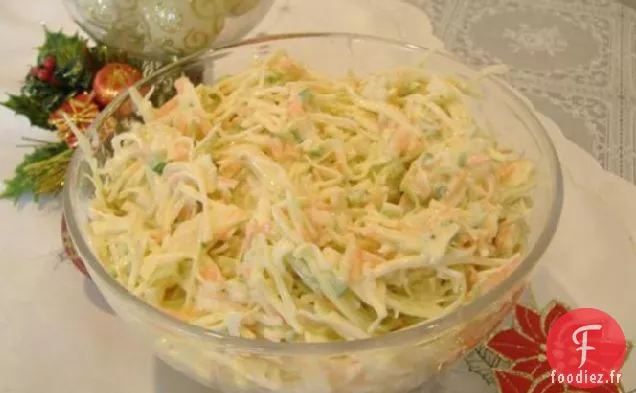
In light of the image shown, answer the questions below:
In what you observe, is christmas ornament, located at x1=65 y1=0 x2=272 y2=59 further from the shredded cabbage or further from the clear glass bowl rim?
the clear glass bowl rim

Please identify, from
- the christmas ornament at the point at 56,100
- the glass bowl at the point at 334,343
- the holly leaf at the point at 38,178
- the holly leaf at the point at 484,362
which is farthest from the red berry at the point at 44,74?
the holly leaf at the point at 484,362

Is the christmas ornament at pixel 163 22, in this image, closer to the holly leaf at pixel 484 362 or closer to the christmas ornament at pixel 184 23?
the christmas ornament at pixel 184 23

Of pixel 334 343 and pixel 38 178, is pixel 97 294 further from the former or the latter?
pixel 334 343

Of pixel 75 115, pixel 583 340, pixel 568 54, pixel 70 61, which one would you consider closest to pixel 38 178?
pixel 75 115

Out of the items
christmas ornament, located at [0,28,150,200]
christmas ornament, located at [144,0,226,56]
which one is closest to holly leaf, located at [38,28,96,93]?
christmas ornament, located at [0,28,150,200]

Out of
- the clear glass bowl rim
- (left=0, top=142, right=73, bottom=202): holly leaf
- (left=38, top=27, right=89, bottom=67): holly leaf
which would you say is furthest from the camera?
(left=38, top=27, right=89, bottom=67): holly leaf
